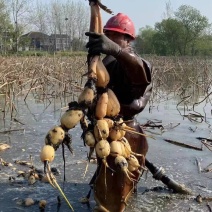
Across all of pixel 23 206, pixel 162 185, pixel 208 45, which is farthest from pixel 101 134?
pixel 208 45

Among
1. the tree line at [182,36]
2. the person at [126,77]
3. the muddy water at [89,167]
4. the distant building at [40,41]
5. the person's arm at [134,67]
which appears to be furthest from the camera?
the distant building at [40,41]

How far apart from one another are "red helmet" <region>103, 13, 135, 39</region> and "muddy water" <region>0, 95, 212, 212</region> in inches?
37.3

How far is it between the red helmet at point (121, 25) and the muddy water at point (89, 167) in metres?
0.95

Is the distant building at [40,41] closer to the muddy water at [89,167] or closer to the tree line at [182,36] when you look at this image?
the tree line at [182,36]

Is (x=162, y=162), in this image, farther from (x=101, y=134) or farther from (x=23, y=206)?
(x=101, y=134)

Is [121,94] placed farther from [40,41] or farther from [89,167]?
[40,41]

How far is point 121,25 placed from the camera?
3395mm

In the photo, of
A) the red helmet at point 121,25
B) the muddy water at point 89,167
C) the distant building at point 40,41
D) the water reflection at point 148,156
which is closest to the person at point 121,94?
the red helmet at point 121,25

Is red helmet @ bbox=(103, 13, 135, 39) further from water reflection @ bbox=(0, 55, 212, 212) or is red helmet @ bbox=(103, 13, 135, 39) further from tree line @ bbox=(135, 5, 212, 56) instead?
tree line @ bbox=(135, 5, 212, 56)

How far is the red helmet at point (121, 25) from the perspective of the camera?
3393mm

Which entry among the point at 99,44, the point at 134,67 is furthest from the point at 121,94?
the point at 99,44

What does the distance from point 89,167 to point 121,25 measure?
231cm

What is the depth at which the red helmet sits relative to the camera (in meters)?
3.39

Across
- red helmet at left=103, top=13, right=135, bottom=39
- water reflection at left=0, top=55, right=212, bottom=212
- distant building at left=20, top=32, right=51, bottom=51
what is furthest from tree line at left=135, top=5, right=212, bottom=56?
red helmet at left=103, top=13, right=135, bottom=39
